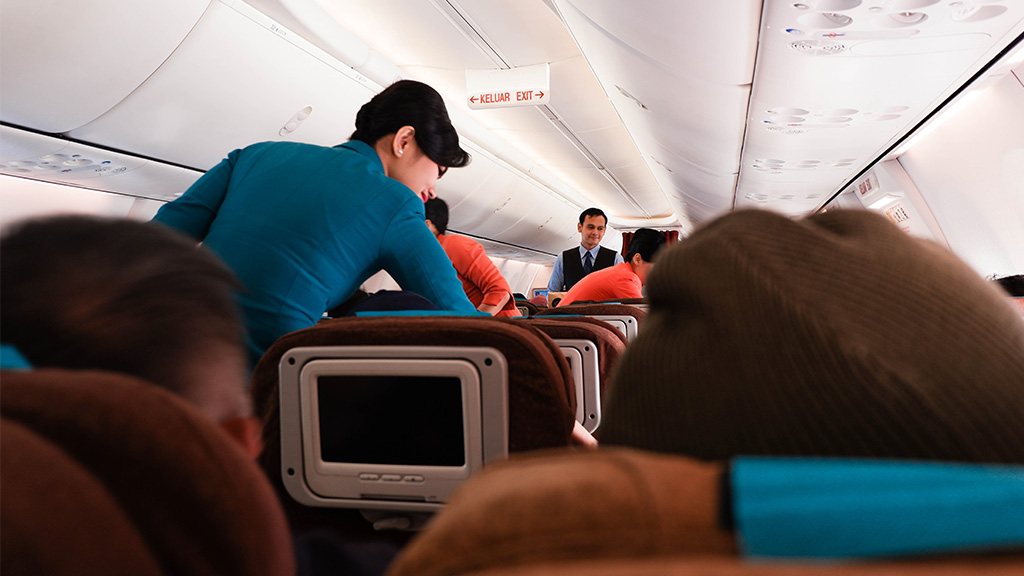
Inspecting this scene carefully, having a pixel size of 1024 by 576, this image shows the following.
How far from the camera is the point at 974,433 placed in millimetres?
490

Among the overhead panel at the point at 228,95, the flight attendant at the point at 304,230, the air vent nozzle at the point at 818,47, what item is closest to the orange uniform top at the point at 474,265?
the overhead panel at the point at 228,95

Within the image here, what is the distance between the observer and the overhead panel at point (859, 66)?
3.32 m

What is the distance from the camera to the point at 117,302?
508mm

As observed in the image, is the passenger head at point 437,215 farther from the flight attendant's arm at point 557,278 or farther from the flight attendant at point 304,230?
the flight attendant's arm at point 557,278

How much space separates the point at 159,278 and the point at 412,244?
1297 millimetres

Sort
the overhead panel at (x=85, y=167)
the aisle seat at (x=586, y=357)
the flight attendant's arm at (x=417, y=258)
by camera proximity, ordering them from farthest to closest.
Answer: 1. the overhead panel at (x=85, y=167)
2. the aisle seat at (x=586, y=357)
3. the flight attendant's arm at (x=417, y=258)

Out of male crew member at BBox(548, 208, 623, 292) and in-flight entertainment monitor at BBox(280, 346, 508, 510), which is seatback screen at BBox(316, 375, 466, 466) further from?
male crew member at BBox(548, 208, 623, 292)

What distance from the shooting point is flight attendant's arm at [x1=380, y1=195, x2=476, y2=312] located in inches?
71.6

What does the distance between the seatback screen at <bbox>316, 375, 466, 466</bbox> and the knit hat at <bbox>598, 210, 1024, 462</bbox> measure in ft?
2.72

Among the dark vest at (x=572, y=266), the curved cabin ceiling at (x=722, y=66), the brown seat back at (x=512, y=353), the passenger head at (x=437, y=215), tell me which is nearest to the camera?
the brown seat back at (x=512, y=353)

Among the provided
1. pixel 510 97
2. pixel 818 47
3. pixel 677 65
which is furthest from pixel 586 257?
pixel 818 47

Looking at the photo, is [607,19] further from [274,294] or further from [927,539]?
[927,539]

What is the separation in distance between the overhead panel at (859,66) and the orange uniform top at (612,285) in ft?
5.06

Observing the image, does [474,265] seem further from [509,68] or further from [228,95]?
[509,68]
